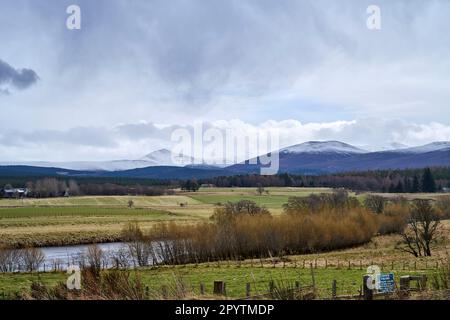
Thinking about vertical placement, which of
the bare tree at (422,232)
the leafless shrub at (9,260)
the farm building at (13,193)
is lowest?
the leafless shrub at (9,260)

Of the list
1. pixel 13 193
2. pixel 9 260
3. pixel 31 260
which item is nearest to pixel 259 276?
pixel 31 260

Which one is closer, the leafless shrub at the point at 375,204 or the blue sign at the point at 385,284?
the blue sign at the point at 385,284

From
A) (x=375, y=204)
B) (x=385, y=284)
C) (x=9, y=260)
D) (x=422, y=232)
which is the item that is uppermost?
(x=375, y=204)

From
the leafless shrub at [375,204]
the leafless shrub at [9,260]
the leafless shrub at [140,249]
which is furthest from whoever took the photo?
the leafless shrub at [375,204]

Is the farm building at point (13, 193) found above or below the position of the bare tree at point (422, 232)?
above

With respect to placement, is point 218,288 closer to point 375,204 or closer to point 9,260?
point 9,260

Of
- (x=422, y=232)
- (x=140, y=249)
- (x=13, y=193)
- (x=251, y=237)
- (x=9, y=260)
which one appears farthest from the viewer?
(x=13, y=193)

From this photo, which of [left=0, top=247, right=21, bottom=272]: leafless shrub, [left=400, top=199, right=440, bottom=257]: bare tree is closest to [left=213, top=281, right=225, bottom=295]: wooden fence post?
[left=0, top=247, right=21, bottom=272]: leafless shrub

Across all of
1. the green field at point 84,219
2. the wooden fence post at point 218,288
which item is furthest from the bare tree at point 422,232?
the wooden fence post at point 218,288

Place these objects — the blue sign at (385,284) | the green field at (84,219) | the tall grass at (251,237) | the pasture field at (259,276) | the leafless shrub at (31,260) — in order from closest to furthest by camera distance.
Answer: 1. the blue sign at (385,284)
2. the pasture field at (259,276)
3. the leafless shrub at (31,260)
4. the tall grass at (251,237)
5. the green field at (84,219)

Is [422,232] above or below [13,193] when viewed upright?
below

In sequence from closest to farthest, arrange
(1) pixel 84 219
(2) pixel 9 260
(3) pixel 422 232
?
(2) pixel 9 260, (3) pixel 422 232, (1) pixel 84 219

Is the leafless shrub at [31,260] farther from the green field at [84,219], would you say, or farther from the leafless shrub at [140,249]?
the green field at [84,219]
